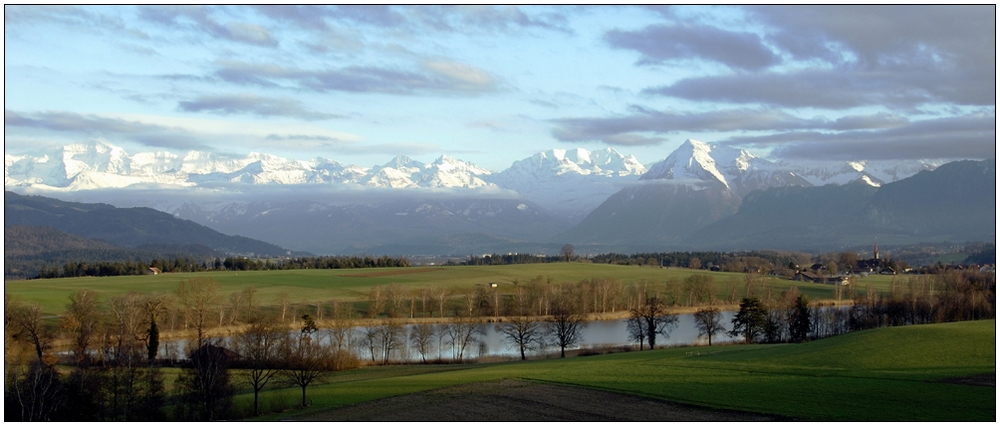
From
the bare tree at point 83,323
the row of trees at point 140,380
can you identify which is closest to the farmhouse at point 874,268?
the row of trees at point 140,380

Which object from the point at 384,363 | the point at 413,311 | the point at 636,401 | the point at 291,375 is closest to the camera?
the point at 636,401

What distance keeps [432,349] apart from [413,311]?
975 inches

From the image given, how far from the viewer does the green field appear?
34.8 metres

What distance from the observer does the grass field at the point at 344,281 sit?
10769cm

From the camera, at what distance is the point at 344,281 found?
426 ft

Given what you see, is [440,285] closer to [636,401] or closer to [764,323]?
[764,323]

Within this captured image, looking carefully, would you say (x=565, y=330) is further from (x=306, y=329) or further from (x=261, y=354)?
(x=261, y=354)

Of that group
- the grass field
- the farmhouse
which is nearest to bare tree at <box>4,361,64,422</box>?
the grass field

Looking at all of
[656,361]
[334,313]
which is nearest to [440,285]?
[334,313]

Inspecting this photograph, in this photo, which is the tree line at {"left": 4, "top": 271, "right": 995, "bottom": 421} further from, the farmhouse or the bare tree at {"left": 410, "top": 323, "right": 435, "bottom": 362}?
the farmhouse

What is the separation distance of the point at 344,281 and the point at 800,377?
3761 inches

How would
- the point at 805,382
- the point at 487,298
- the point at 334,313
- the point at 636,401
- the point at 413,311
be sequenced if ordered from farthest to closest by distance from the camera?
the point at 487,298 → the point at 413,311 → the point at 334,313 → the point at 805,382 → the point at 636,401

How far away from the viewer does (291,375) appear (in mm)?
47906

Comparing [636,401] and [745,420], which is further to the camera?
[636,401]
